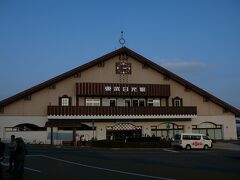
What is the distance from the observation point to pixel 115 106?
153 ft

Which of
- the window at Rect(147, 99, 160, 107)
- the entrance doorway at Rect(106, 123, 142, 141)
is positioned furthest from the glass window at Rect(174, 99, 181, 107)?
the entrance doorway at Rect(106, 123, 142, 141)

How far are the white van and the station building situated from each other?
9.79 m

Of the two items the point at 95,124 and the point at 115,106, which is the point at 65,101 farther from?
the point at 115,106

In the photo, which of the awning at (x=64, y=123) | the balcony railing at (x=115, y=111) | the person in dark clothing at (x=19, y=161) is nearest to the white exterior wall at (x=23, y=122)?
the awning at (x=64, y=123)

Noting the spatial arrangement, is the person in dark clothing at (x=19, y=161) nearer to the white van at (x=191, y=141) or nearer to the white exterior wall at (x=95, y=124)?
the white van at (x=191, y=141)

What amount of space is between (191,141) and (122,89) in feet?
41.5

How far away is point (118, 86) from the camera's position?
4719 cm

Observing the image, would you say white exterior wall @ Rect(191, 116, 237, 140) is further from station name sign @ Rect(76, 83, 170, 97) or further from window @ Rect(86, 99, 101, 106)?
window @ Rect(86, 99, 101, 106)

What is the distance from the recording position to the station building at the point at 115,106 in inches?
1773

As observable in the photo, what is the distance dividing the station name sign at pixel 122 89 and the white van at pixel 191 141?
11.1 m

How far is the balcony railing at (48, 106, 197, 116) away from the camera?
4475cm

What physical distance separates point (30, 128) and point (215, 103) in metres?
24.2

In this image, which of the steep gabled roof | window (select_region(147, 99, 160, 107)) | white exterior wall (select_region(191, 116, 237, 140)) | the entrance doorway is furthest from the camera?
white exterior wall (select_region(191, 116, 237, 140))

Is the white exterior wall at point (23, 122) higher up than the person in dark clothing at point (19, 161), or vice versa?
the white exterior wall at point (23, 122)
